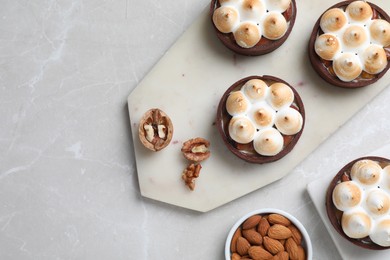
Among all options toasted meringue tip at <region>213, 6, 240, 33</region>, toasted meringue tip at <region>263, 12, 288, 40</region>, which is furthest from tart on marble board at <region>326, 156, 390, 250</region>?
toasted meringue tip at <region>213, 6, 240, 33</region>

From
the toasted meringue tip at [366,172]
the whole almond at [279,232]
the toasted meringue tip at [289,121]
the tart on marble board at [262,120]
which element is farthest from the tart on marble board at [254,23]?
the whole almond at [279,232]

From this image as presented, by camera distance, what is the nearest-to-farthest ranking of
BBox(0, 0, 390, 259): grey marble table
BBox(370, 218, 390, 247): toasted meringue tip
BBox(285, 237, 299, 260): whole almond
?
BBox(370, 218, 390, 247): toasted meringue tip, BBox(285, 237, 299, 260): whole almond, BBox(0, 0, 390, 259): grey marble table

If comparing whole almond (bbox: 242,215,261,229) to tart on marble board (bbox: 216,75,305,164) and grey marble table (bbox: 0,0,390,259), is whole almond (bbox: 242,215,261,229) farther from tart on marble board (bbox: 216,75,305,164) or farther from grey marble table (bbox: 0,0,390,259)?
tart on marble board (bbox: 216,75,305,164)

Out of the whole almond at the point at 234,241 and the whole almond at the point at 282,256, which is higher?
the whole almond at the point at 282,256

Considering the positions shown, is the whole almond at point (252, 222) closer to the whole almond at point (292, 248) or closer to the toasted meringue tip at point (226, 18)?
the whole almond at point (292, 248)

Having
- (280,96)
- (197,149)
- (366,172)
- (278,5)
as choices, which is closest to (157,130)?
(197,149)
